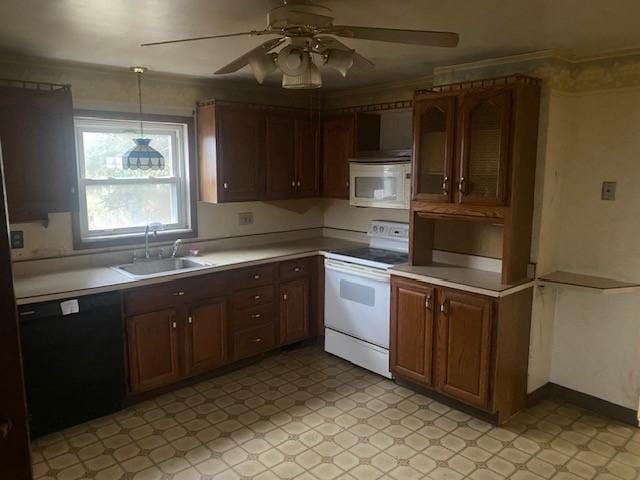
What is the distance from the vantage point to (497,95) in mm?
2918

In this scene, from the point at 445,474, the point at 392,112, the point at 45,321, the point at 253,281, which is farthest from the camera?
the point at 392,112

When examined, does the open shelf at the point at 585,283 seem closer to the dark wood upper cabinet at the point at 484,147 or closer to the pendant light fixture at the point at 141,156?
the dark wood upper cabinet at the point at 484,147

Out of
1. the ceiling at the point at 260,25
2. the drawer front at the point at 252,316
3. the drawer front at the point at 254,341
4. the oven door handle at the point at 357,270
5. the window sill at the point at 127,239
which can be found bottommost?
the drawer front at the point at 254,341

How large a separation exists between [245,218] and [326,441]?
2.18 m

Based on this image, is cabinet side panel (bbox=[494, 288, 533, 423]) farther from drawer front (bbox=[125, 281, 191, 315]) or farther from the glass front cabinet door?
drawer front (bbox=[125, 281, 191, 315])

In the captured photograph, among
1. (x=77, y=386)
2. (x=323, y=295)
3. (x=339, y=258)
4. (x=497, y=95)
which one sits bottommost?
(x=77, y=386)

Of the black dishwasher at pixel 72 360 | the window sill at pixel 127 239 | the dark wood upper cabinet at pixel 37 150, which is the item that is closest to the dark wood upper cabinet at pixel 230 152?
the window sill at pixel 127 239

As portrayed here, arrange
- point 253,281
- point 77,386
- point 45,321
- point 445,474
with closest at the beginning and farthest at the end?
1. point 445,474
2. point 45,321
3. point 77,386
4. point 253,281

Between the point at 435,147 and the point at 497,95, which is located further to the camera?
the point at 435,147

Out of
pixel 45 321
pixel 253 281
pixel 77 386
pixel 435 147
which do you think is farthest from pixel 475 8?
pixel 77 386

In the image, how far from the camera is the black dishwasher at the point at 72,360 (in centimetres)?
276

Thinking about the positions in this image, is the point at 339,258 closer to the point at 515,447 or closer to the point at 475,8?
the point at 515,447

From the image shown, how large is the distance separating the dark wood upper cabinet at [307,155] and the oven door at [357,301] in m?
0.80

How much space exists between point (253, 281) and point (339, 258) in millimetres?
702
